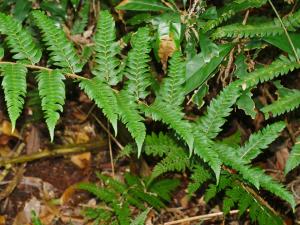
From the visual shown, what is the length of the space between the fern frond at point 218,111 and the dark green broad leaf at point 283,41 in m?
0.30

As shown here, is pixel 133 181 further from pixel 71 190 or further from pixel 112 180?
pixel 71 190

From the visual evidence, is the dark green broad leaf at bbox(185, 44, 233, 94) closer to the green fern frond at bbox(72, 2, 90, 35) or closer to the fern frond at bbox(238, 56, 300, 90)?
the fern frond at bbox(238, 56, 300, 90)

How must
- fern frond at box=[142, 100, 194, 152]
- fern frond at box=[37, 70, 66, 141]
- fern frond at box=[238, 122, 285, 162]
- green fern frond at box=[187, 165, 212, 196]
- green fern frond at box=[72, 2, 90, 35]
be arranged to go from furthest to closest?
green fern frond at box=[72, 2, 90, 35], green fern frond at box=[187, 165, 212, 196], fern frond at box=[238, 122, 285, 162], fern frond at box=[142, 100, 194, 152], fern frond at box=[37, 70, 66, 141]

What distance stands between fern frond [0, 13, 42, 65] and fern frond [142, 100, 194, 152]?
65cm

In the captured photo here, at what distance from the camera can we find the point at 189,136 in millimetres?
2363

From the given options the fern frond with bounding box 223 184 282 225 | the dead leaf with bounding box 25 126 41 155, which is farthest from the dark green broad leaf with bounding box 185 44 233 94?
the dead leaf with bounding box 25 126 41 155

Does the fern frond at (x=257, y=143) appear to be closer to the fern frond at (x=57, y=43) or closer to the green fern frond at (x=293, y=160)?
the green fern frond at (x=293, y=160)

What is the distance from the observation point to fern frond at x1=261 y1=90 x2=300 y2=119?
255 centimetres

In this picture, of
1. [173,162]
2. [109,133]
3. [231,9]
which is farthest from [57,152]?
[231,9]

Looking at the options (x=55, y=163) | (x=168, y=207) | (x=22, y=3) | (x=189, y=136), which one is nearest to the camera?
(x=189, y=136)

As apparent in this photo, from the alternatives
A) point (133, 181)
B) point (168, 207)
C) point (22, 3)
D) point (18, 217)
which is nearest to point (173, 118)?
point (133, 181)

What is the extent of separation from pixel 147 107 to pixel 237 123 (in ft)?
3.91

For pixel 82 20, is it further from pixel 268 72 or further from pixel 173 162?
pixel 268 72

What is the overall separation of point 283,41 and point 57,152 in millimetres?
1870
